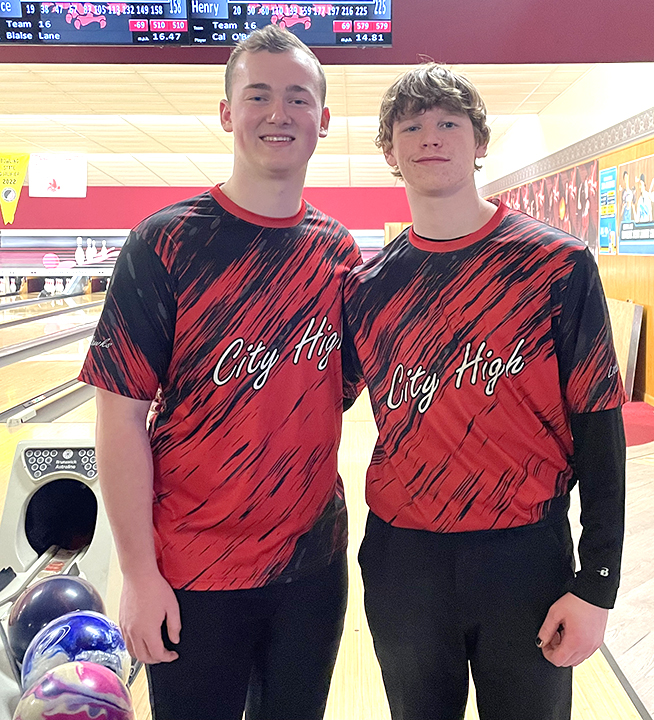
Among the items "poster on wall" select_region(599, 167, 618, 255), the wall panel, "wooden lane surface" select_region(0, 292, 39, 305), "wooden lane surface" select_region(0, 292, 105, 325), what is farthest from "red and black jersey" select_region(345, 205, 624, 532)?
"wooden lane surface" select_region(0, 292, 39, 305)

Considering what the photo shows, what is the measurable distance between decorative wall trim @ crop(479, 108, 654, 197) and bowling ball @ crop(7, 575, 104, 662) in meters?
4.48

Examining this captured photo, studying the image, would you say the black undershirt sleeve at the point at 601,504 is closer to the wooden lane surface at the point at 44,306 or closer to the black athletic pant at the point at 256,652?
the black athletic pant at the point at 256,652

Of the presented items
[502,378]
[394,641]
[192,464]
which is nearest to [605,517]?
[502,378]

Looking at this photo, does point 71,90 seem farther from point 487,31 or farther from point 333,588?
point 333,588

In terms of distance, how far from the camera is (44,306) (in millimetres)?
9461

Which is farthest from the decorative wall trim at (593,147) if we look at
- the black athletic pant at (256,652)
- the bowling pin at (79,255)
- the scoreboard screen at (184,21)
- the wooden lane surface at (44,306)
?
the bowling pin at (79,255)

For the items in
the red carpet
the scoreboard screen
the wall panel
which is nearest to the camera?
the scoreboard screen

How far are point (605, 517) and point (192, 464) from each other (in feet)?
1.90

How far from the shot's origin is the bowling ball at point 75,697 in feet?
4.17

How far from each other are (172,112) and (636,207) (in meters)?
4.24

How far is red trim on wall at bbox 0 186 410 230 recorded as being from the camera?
12.6m

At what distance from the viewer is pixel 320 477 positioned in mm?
1114

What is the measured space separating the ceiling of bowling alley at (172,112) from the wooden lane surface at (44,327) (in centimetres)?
191

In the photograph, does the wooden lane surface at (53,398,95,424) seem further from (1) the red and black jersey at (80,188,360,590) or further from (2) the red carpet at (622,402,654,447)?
(1) the red and black jersey at (80,188,360,590)
